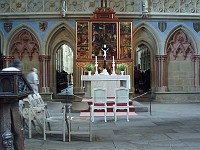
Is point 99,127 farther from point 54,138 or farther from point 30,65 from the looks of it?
point 30,65

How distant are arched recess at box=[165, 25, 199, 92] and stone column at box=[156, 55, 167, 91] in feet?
0.99

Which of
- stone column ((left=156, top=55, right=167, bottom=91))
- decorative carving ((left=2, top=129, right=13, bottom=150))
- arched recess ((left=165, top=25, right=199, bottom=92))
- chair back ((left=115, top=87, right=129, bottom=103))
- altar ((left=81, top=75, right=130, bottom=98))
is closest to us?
decorative carving ((left=2, top=129, right=13, bottom=150))

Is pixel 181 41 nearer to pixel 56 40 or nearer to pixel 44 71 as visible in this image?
pixel 56 40

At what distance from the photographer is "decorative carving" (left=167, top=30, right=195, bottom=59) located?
70.0ft

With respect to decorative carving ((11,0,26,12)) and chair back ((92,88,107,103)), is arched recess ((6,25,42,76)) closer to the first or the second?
decorative carving ((11,0,26,12))

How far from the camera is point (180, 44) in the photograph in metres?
21.4

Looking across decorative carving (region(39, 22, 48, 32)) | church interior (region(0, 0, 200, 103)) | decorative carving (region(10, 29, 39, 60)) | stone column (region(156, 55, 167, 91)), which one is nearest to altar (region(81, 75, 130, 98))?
church interior (region(0, 0, 200, 103))

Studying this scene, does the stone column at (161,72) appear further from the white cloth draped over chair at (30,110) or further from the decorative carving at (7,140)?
the decorative carving at (7,140)

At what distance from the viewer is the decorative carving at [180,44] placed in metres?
21.3

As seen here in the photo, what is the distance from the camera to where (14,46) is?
21.2 meters

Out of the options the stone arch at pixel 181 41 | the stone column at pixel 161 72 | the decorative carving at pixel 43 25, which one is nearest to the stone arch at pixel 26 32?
the decorative carving at pixel 43 25

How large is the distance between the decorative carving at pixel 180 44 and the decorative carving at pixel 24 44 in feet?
24.2

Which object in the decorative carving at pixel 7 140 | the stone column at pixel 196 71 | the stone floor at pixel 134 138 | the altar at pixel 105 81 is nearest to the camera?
the decorative carving at pixel 7 140

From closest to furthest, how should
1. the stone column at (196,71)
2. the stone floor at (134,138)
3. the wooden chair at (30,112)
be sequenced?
1. the stone floor at (134,138)
2. the wooden chair at (30,112)
3. the stone column at (196,71)
